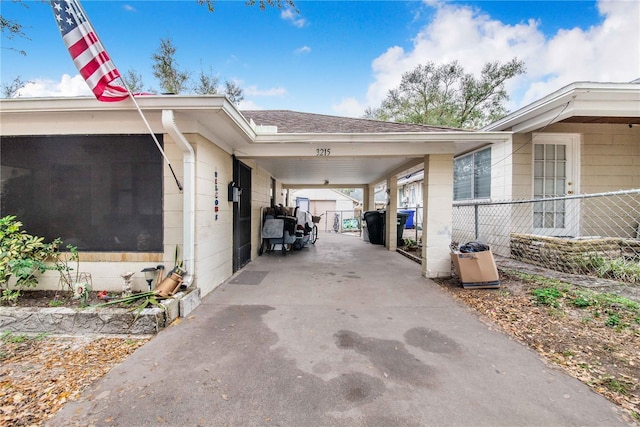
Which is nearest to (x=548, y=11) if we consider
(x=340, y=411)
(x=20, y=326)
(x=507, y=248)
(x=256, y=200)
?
(x=507, y=248)

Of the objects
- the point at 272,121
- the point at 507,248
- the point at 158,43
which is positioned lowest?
the point at 507,248

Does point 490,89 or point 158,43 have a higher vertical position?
point 158,43

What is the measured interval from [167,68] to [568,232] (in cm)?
1989

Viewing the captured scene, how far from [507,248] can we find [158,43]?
19.6 meters

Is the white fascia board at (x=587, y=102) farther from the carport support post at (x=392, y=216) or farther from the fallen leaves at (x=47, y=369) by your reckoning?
the fallen leaves at (x=47, y=369)

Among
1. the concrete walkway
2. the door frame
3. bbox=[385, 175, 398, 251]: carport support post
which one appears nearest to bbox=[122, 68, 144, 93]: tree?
the door frame

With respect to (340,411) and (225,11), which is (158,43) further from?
(340,411)

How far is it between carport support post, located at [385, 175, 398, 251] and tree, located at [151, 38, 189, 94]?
14165 mm

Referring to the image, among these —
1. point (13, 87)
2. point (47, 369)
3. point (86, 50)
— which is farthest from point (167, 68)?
point (47, 369)

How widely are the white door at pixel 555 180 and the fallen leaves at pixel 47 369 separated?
7.81 metres

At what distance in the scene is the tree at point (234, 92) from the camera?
713 inches

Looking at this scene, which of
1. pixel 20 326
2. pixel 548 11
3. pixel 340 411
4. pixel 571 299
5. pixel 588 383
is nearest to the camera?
pixel 340 411

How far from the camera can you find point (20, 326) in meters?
2.84

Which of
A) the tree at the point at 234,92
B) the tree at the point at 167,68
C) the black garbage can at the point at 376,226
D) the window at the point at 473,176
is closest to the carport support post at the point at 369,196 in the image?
the black garbage can at the point at 376,226
